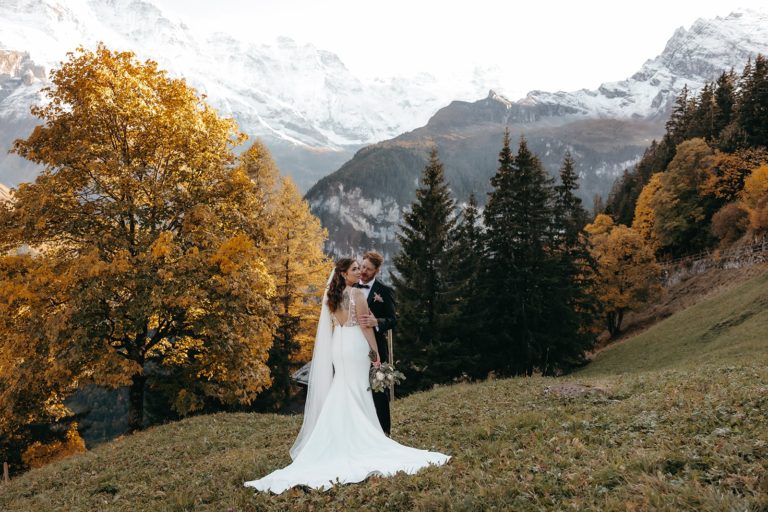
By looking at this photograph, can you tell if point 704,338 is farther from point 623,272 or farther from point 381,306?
point 381,306

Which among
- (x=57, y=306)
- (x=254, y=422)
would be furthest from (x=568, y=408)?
(x=57, y=306)

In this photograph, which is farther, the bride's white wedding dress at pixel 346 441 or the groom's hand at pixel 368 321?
the groom's hand at pixel 368 321

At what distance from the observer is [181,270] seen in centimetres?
1573

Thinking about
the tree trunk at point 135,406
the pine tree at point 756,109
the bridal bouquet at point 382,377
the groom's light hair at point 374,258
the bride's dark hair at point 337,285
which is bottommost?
the tree trunk at point 135,406

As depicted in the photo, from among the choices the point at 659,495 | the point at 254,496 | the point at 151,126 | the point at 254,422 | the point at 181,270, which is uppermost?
the point at 151,126

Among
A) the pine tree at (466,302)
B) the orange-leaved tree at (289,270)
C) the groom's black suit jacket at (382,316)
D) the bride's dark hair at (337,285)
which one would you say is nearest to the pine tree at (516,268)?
the pine tree at (466,302)

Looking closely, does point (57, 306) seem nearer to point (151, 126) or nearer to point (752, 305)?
point (151, 126)

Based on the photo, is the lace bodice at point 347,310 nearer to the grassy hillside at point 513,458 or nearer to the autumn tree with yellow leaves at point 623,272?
the grassy hillside at point 513,458

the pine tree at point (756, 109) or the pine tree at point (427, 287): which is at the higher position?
the pine tree at point (756, 109)

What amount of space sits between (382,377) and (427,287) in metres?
20.0

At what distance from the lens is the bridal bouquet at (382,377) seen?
873cm

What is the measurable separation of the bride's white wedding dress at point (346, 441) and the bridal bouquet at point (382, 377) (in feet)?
0.69

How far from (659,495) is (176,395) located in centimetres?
1740

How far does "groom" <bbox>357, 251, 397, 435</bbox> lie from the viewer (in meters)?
9.06
